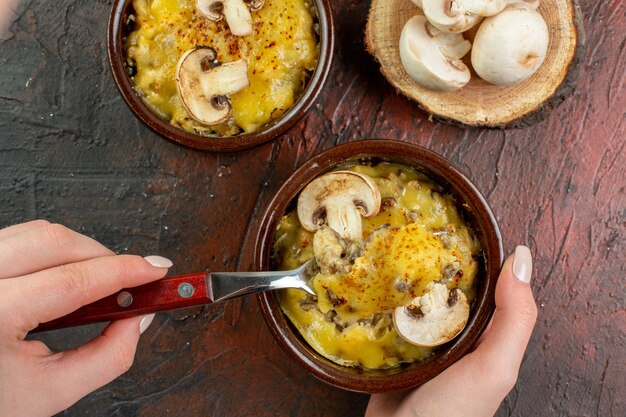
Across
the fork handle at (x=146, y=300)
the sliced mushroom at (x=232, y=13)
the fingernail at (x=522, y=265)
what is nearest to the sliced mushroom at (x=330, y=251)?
the fork handle at (x=146, y=300)

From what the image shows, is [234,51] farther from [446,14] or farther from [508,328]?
[508,328]

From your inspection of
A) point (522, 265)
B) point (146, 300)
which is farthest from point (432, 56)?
point (146, 300)

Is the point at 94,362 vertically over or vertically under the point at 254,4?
under

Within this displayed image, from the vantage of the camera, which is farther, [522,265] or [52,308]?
[522,265]

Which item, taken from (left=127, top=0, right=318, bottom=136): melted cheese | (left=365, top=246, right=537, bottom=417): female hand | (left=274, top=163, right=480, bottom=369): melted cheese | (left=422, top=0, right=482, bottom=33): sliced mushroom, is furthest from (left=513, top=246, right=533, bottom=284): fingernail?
(left=127, top=0, right=318, bottom=136): melted cheese

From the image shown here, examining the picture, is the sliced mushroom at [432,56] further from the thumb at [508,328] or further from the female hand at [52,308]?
the female hand at [52,308]

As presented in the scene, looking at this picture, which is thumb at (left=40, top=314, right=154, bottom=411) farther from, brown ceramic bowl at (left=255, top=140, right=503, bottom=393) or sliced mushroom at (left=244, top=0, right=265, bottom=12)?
sliced mushroom at (left=244, top=0, right=265, bottom=12)
